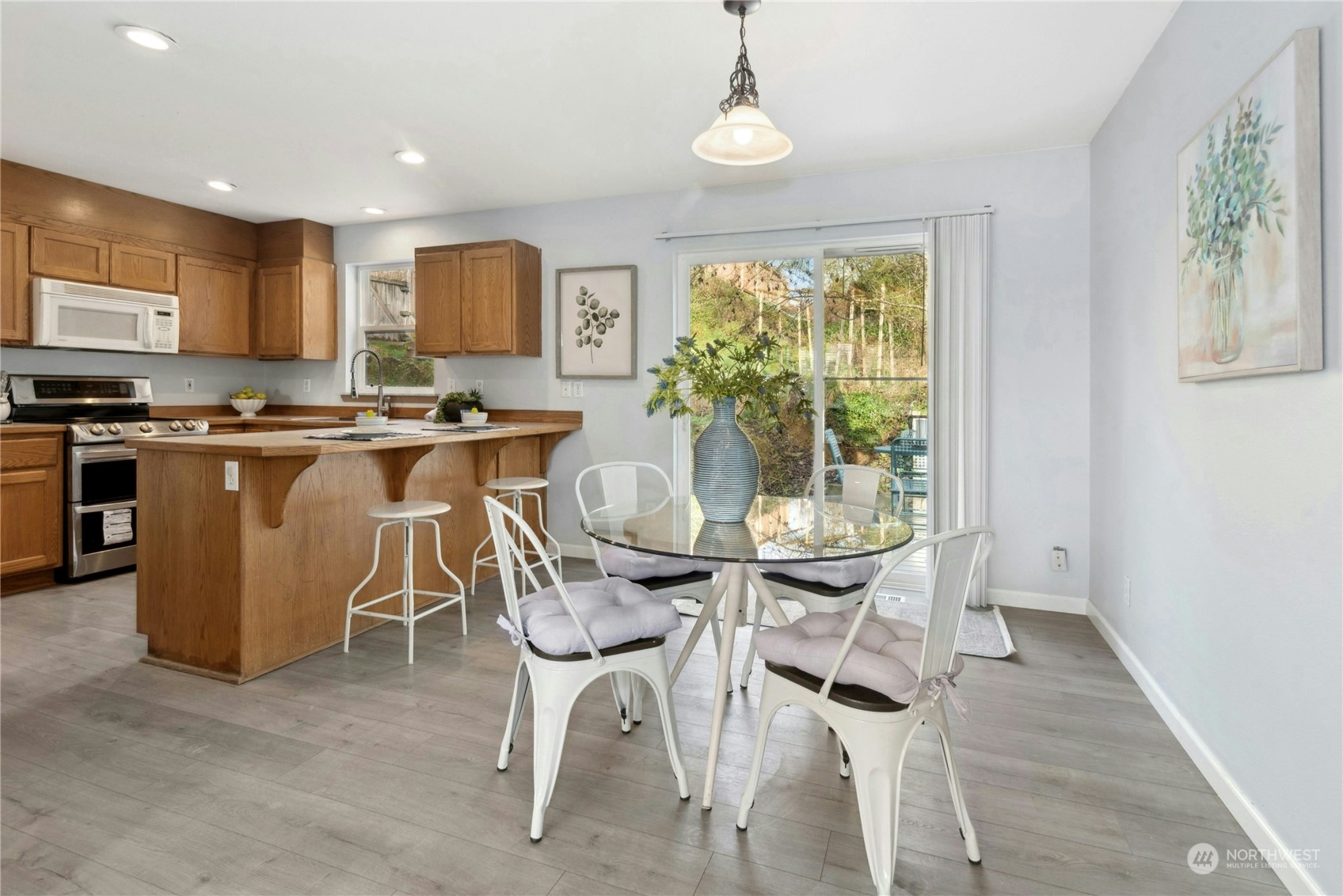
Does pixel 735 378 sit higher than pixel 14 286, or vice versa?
pixel 14 286

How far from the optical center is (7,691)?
8.34 feet

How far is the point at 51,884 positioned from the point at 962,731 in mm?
2500

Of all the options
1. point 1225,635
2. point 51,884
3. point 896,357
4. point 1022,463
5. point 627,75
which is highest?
point 627,75

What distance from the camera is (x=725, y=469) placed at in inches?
86.4

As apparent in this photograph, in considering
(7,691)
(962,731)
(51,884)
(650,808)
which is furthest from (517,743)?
(7,691)

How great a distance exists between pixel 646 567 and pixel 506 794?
2.71ft

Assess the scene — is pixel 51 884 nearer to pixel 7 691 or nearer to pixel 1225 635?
pixel 7 691

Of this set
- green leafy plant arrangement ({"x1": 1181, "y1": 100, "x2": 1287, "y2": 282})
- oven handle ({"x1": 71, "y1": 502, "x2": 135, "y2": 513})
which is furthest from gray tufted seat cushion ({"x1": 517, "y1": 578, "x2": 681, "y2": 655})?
oven handle ({"x1": 71, "y1": 502, "x2": 135, "y2": 513})

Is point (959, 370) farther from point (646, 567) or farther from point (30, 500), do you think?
point (30, 500)

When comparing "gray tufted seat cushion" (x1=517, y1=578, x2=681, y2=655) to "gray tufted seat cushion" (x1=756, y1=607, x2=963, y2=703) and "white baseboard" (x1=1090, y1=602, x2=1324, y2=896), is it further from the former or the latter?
"white baseboard" (x1=1090, y1=602, x2=1324, y2=896)

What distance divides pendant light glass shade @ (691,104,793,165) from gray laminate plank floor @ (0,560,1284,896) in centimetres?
188

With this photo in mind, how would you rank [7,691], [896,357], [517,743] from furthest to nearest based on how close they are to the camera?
[896,357] → [7,691] → [517,743]

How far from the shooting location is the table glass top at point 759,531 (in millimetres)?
1777

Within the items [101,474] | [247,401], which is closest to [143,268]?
[247,401]
